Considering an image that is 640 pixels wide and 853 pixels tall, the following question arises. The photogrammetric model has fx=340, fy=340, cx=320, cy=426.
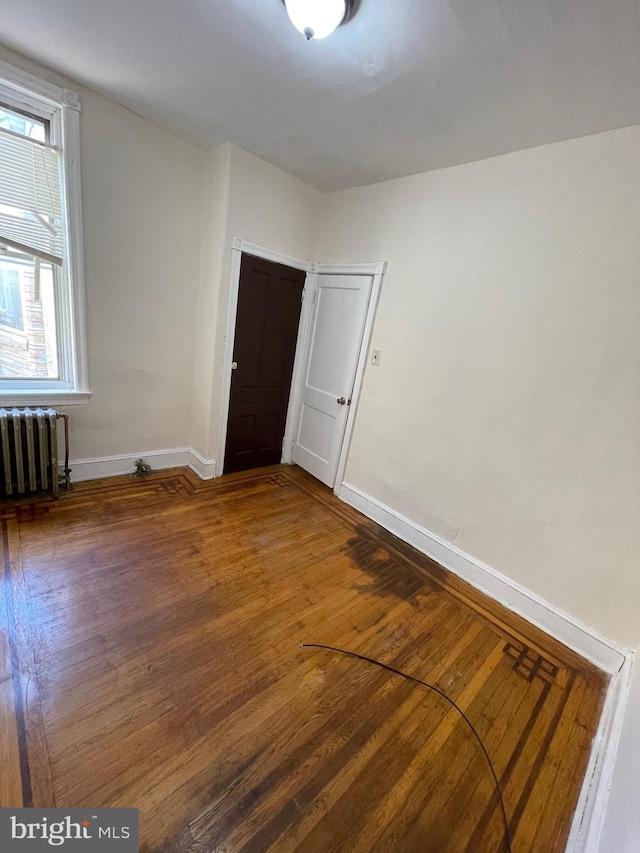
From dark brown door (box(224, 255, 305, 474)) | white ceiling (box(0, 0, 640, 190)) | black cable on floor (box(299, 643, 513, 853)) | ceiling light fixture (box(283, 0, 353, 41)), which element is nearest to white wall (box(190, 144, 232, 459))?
dark brown door (box(224, 255, 305, 474))

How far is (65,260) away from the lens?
95.9 inches

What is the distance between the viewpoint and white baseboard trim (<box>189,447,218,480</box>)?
324 centimetres

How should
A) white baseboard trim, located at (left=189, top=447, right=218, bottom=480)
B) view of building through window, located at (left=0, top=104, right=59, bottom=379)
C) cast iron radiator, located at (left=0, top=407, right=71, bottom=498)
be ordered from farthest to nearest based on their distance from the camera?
white baseboard trim, located at (left=189, top=447, right=218, bottom=480), cast iron radiator, located at (left=0, top=407, right=71, bottom=498), view of building through window, located at (left=0, top=104, right=59, bottom=379)

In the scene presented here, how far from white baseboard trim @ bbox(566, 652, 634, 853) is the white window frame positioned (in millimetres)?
3608

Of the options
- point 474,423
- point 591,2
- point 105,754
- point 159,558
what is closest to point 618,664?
point 474,423

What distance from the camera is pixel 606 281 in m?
1.80

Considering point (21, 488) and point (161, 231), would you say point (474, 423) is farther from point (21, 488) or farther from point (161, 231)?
point (21, 488)

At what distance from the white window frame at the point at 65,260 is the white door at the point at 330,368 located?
1961 millimetres

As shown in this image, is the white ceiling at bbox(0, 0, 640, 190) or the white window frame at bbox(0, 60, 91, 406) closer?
the white ceiling at bbox(0, 0, 640, 190)

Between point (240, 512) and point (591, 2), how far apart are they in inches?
124

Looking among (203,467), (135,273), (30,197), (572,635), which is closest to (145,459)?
(203,467)

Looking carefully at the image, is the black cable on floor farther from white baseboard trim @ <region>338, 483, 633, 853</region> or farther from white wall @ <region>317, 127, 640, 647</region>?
white wall @ <region>317, 127, 640, 647</region>

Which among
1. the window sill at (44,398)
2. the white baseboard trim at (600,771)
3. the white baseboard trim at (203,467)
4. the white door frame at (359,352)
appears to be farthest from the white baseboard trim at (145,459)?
the white baseboard trim at (600,771)

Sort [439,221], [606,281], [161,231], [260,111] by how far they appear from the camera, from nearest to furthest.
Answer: [606,281] → [260,111] → [439,221] → [161,231]
